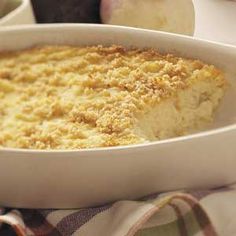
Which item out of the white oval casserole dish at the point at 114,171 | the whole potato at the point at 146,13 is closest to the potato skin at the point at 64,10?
the whole potato at the point at 146,13

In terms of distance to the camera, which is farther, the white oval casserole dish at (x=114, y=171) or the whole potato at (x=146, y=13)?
the whole potato at (x=146, y=13)

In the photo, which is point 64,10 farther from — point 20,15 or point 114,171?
point 114,171

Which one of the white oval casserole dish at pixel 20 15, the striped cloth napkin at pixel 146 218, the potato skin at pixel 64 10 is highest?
the white oval casserole dish at pixel 20 15

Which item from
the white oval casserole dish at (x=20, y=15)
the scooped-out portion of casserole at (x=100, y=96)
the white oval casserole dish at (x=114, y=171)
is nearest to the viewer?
the white oval casserole dish at (x=114, y=171)

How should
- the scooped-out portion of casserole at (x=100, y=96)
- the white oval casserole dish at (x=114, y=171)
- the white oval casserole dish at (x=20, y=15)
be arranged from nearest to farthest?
1. the white oval casserole dish at (x=114, y=171)
2. the scooped-out portion of casserole at (x=100, y=96)
3. the white oval casserole dish at (x=20, y=15)

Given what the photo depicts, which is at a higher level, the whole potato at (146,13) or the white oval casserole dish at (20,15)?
the white oval casserole dish at (20,15)

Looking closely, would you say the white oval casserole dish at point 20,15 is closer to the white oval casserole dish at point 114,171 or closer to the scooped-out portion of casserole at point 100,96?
the scooped-out portion of casserole at point 100,96

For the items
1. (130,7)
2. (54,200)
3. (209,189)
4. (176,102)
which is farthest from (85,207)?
(130,7)

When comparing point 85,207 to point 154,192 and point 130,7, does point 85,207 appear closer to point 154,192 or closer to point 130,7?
point 154,192
